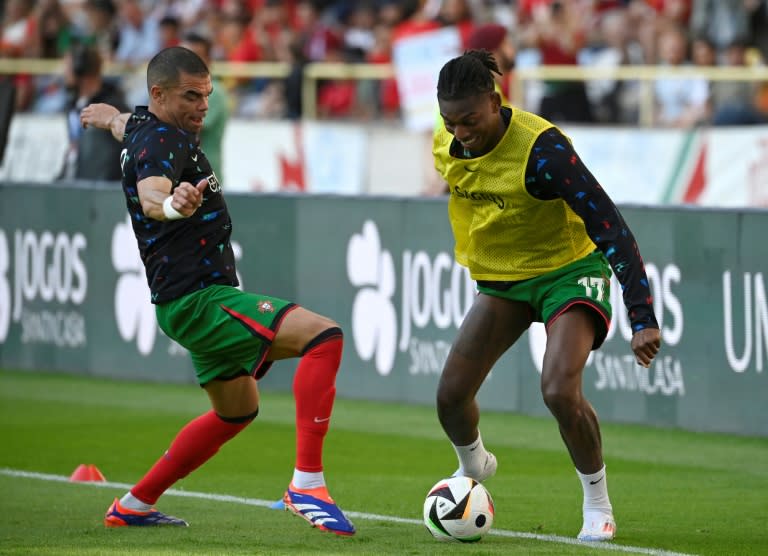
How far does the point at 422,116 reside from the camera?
18578mm

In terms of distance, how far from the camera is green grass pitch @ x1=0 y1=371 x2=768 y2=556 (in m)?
7.34

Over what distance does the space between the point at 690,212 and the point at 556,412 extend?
174 inches

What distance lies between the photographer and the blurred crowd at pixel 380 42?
17.3m

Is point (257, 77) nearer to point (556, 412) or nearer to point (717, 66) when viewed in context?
point (717, 66)

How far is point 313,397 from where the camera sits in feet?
24.4

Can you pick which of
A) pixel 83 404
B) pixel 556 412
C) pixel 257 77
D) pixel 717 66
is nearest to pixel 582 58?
pixel 717 66

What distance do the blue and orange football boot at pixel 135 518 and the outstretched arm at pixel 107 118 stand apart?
1.80 metres

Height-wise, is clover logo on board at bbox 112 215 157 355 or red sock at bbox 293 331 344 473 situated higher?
red sock at bbox 293 331 344 473

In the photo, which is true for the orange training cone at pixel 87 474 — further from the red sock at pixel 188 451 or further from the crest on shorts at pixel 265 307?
the crest on shorts at pixel 265 307

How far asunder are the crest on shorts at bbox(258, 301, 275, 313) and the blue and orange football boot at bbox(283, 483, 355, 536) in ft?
2.66

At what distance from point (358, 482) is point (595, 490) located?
2376 millimetres

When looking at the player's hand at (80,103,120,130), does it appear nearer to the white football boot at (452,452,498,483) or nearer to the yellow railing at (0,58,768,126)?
the white football boot at (452,452,498,483)

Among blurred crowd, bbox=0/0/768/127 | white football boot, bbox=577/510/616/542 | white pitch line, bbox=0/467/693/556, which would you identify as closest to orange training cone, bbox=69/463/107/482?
white pitch line, bbox=0/467/693/556

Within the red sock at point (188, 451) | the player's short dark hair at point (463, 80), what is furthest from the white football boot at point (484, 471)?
the player's short dark hair at point (463, 80)
